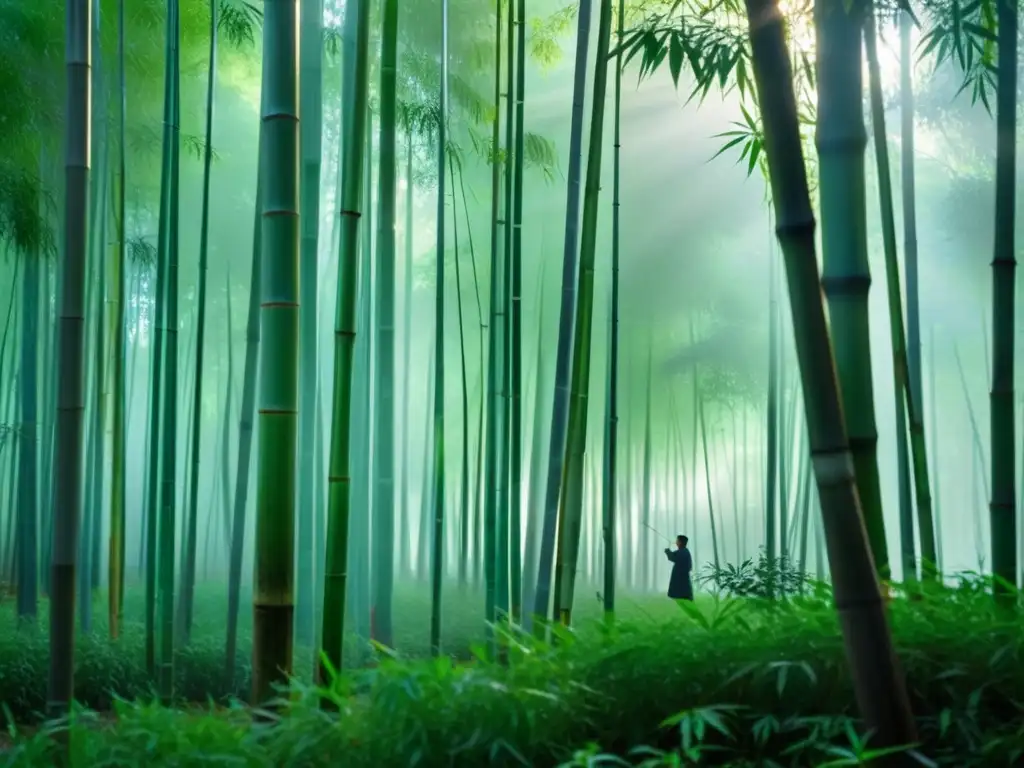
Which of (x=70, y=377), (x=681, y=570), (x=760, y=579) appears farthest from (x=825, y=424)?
(x=760, y=579)

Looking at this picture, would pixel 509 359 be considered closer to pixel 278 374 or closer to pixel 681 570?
pixel 278 374

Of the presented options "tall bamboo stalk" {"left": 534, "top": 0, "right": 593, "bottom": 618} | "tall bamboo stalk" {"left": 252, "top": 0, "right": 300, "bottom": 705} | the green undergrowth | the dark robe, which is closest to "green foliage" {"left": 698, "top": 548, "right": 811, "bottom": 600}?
the dark robe

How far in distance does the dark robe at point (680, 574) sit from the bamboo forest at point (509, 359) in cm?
2

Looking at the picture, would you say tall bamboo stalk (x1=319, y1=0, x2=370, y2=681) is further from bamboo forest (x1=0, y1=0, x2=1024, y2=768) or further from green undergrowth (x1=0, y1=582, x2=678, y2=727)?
green undergrowth (x1=0, y1=582, x2=678, y2=727)

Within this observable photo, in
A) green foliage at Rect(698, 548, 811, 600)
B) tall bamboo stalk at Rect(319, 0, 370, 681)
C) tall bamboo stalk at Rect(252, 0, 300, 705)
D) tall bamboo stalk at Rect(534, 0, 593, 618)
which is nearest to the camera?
tall bamboo stalk at Rect(252, 0, 300, 705)

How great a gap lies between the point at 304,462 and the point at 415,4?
413cm

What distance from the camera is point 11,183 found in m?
4.94

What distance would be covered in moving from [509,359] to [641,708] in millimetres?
1895

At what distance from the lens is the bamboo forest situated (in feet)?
5.48

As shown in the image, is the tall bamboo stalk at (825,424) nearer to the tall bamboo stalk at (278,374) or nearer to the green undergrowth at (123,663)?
the tall bamboo stalk at (278,374)

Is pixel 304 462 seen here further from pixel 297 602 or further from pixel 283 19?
pixel 283 19

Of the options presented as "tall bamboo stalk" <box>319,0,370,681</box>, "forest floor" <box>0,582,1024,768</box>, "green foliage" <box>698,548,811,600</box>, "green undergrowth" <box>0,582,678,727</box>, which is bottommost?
"green undergrowth" <box>0,582,678,727</box>

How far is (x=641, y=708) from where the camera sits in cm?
175

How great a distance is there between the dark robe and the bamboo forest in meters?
0.02
